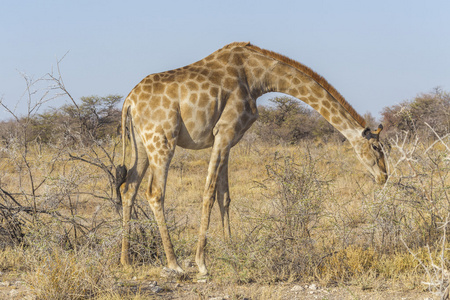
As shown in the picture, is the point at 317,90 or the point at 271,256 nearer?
the point at 271,256

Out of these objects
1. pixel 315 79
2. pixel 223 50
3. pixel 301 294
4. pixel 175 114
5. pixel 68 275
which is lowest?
pixel 301 294

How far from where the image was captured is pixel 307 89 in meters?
5.94

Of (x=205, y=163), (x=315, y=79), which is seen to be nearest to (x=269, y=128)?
(x=205, y=163)

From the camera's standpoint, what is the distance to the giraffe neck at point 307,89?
588cm

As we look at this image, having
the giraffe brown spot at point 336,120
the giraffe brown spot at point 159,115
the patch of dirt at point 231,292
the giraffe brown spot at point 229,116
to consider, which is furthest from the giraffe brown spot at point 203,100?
the patch of dirt at point 231,292

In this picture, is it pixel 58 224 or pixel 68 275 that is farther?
pixel 58 224

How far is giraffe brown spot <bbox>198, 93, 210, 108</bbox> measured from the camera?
545 centimetres

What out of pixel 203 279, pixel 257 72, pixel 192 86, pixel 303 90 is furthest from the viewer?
pixel 303 90

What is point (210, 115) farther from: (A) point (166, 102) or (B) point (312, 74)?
(B) point (312, 74)

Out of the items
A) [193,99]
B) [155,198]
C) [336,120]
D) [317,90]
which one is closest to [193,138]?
[193,99]

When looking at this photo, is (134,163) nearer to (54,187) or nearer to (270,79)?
(54,187)

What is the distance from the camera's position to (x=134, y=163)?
579cm

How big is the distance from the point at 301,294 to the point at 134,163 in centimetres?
240

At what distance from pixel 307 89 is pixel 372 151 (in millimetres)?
1032
